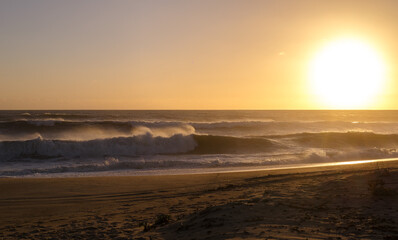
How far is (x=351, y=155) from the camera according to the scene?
64.4 feet

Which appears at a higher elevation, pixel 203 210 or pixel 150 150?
pixel 203 210

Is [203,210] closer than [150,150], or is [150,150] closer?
[203,210]

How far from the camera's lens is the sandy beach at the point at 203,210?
5.22m

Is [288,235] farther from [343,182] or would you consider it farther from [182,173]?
[182,173]

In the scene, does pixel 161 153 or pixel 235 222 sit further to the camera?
pixel 161 153

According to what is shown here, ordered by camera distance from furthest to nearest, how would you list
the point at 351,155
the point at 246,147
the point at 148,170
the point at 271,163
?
the point at 246,147
the point at 351,155
the point at 271,163
the point at 148,170

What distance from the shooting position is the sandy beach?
522cm

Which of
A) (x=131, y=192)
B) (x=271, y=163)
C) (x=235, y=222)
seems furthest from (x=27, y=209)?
(x=271, y=163)

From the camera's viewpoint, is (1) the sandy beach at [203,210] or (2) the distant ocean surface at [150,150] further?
(2) the distant ocean surface at [150,150]

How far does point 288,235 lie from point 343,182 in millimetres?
4044

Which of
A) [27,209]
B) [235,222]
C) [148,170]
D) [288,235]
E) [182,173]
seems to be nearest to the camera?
[288,235]

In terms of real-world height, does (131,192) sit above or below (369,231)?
below

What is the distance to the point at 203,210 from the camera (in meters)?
6.42

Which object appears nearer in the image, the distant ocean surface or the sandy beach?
the sandy beach
